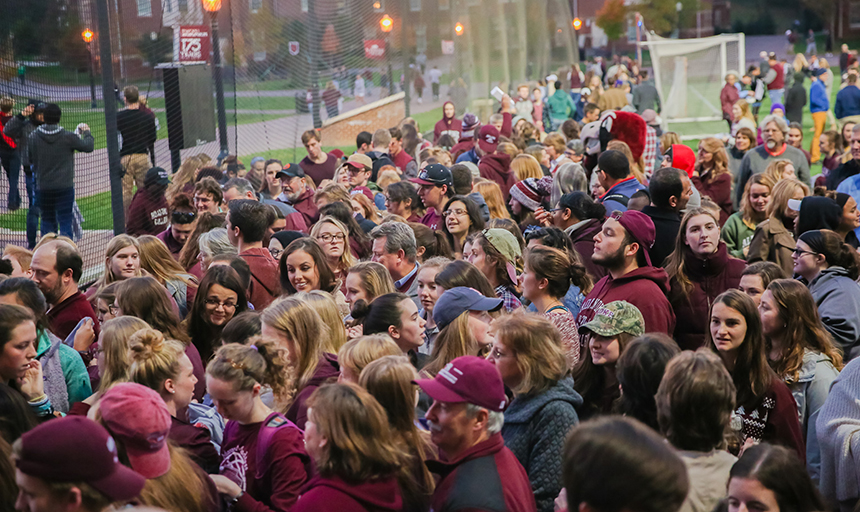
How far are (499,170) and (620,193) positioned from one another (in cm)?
369

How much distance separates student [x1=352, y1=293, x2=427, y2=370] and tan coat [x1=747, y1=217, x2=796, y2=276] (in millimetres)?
3499

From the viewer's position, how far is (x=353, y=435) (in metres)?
2.89

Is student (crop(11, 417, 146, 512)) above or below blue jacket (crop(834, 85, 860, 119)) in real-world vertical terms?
below

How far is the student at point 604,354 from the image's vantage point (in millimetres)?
4195

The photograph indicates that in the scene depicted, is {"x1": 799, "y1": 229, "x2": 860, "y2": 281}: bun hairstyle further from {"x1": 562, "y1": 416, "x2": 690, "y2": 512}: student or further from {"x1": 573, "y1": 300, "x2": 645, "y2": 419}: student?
{"x1": 562, "y1": 416, "x2": 690, "y2": 512}: student

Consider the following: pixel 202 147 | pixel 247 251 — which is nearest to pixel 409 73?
pixel 202 147

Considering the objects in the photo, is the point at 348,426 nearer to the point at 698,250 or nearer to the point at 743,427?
the point at 743,427

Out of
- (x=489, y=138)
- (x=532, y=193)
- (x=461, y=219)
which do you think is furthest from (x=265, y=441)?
(x=489, y=138)

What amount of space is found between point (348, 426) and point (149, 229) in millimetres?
6772

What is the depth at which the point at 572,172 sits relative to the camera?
782 cm

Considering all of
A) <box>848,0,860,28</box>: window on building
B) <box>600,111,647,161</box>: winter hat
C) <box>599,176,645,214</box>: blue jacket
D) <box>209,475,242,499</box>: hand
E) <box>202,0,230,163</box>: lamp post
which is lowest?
<box>209,475,242,499</box>: hand

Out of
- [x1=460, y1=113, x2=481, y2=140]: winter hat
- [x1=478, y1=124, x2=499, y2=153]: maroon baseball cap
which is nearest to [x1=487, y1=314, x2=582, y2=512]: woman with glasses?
[x1=478, y1=124, x2=499, y2=153]: maroon baseball cap

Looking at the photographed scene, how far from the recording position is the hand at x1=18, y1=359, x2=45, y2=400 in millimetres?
4023

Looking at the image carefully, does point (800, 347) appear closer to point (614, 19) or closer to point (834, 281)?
point (834, 281)
